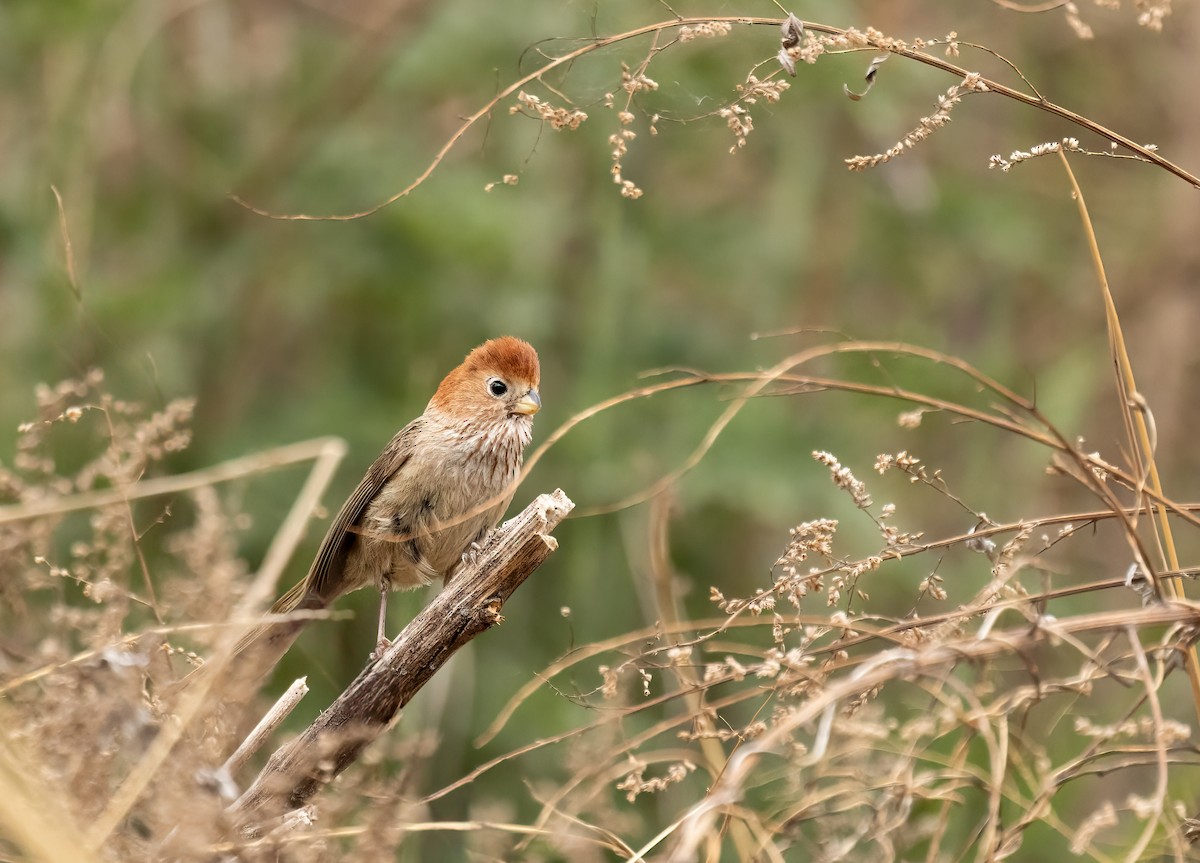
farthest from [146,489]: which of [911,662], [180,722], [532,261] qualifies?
[532,261]

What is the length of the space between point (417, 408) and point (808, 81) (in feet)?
6.81

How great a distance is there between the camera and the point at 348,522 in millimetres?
4465

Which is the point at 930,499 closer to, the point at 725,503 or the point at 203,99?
the point at 725,503

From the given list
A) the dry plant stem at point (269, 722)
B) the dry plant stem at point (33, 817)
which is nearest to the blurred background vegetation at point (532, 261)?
the dry plant stem at point (269, 722)

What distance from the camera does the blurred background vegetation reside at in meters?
5.79

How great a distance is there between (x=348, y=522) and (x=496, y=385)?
660 mm

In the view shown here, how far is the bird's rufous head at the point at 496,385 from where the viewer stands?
458 centimetres

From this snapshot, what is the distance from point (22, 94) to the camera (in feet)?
21.4

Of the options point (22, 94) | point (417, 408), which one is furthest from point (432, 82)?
point (22, 94)

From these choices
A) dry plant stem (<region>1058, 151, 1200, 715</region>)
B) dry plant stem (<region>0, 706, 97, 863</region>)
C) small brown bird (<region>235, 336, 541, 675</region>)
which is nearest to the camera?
dry plant stem (<region>0, 706, 97, 863</region>)

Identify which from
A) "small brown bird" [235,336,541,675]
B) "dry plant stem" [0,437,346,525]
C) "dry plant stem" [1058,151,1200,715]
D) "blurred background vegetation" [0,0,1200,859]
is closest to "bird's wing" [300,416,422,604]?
"small brown bird" [235,336,541,675]

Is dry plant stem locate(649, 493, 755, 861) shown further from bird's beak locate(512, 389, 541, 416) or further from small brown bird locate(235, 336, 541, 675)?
bird's beak locate(512, 389, 541, 416)

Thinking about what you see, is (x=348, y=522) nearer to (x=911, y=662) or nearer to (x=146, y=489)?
(x=146, y=489)

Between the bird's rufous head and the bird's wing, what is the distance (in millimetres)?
186
